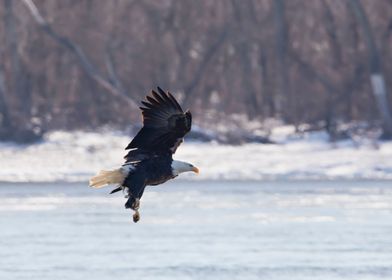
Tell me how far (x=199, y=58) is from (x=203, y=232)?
11.4 m

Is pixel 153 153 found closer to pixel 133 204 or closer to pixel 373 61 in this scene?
pixel 133 204

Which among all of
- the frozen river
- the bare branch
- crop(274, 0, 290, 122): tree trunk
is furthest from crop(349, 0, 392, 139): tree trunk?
the frozen river

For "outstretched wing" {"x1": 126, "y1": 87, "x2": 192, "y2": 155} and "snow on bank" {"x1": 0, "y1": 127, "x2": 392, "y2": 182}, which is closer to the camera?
"outstretched wing" {"x1": 126, "y1": 87, "x2": 192, "y2": 155}

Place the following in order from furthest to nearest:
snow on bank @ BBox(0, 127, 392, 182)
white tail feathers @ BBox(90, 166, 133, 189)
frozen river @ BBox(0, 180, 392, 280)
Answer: snow on bank @ BBox(0, 127, 392, 182) → frozen river @ BBox(0, 180, 392, 280) → white tail feathers @ BBox(90, 166, 133, 189)

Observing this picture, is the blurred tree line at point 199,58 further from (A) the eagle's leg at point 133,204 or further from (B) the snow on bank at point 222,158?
(A) the eagle's leg at point 133,204

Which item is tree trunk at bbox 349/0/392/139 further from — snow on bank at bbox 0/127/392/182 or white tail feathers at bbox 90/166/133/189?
white tail feathers at bbox 90/166/133/189

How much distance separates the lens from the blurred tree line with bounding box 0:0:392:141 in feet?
70.6

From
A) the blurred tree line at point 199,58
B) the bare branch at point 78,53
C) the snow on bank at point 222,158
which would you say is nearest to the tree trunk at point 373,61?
the blurred tree line at point 199,58

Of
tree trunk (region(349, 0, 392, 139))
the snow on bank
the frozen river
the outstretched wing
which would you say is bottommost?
the frozen river

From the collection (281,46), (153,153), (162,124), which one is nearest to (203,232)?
(153,153)

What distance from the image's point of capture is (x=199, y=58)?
23.3 m

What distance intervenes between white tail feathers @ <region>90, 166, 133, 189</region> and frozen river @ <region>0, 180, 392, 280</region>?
A: 34.0 inches

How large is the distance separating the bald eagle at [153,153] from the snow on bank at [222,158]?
7264 millimetres

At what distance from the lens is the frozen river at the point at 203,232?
1011cm
